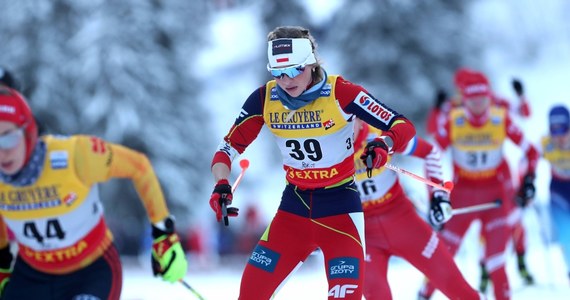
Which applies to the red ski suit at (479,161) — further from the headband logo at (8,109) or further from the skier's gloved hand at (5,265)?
the headband logo at (8,109)

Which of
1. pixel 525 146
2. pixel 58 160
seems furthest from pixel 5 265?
pixel 525 146

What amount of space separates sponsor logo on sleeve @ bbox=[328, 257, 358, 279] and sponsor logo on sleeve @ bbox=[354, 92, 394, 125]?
34.0 inches

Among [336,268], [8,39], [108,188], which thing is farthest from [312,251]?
[8,39]

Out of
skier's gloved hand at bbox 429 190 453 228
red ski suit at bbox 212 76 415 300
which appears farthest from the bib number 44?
skier's gloved hand at bbox 429 190 453 228

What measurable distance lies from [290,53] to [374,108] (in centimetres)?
61

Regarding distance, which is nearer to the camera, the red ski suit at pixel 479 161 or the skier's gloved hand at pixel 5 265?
the skier's gloved hand at pixel 5 265

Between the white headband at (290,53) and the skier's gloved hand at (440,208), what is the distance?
1.64 m

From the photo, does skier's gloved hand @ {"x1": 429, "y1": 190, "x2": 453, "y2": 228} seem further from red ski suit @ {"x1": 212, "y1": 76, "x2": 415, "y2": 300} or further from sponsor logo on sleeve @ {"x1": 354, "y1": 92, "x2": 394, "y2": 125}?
sponsor logo on sleeve @ {"x1": 354, "y1": 92, "x2": 394, "y2": 125}

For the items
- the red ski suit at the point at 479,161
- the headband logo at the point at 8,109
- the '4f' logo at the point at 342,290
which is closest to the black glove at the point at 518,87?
the red ski suit at the point at 479,161

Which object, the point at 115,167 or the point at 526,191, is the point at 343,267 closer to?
the point at 115,167

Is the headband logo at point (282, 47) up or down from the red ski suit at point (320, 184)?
up

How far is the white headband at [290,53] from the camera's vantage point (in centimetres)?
480

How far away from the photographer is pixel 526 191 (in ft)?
25.9

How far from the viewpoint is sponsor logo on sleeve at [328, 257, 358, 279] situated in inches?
187
